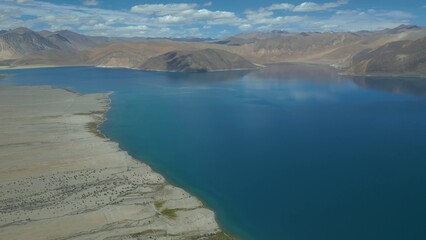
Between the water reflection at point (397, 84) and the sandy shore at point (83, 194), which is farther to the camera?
the water reflection at point (397, 84)

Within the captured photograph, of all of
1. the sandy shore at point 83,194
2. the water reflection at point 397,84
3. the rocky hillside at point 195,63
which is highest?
the rocky hillside at point 195,63

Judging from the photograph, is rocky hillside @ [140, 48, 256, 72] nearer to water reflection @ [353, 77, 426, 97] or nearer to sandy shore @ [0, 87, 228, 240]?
water reflection @ [353, 77, 426, 97]

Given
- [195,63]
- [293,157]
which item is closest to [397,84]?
[195,63]

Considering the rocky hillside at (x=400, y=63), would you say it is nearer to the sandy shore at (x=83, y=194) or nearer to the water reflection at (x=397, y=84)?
the water reflection at (x=397, y=84)

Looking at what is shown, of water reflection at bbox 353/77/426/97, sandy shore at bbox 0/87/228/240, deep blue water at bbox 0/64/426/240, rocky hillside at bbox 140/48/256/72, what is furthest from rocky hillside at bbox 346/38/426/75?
sandy shore at bbox 0/87/228/240

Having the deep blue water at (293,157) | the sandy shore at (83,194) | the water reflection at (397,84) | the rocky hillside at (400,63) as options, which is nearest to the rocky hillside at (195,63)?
the rocky hillside at (400,63)

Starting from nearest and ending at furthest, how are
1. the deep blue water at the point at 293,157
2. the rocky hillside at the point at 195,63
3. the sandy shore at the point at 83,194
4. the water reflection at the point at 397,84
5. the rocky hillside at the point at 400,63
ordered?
the sandy shore at the point at 83,194 < the deep blue water at the point at 293,157 < the water reflection at the point at 397,84 < the rocky hillside at the point at 400,63 < the rocky hillside at the point at 195,63

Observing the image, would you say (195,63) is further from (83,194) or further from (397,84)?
(83,194)
